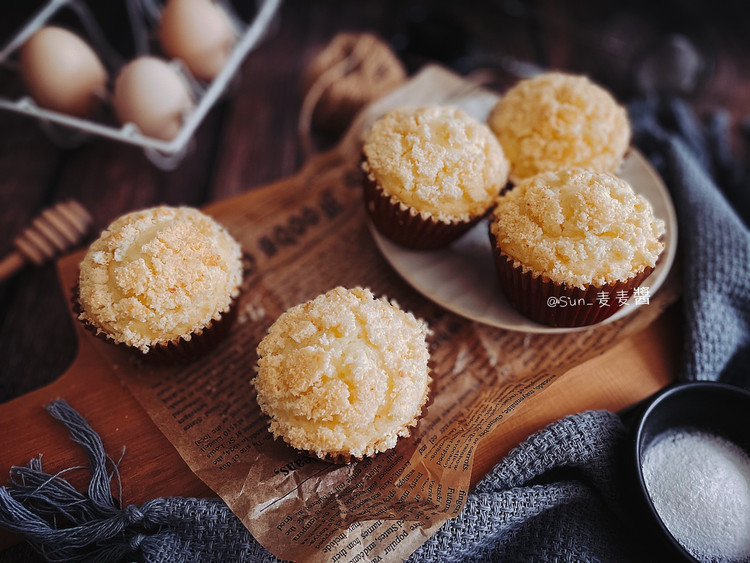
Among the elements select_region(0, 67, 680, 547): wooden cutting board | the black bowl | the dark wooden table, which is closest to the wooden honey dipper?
the dark wooden table

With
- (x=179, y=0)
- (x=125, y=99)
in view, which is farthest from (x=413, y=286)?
(x=179, y=0)

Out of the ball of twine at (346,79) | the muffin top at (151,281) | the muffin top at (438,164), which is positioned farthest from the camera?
the ball of twine at (346,79)

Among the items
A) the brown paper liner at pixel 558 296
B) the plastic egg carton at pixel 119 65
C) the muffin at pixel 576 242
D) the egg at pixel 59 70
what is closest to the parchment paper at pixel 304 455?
the brown paper liner at pixel 558 296

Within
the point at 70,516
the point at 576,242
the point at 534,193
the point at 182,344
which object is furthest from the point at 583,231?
the point at 70,516

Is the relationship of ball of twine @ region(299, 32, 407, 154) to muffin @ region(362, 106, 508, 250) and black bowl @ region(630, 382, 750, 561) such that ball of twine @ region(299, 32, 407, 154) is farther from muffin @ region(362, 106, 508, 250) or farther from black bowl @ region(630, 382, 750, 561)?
black bowl @ region(630, 382, 750, 561)

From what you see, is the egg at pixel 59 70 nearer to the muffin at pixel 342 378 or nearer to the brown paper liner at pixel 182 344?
→ the brown paper liner at pixel 182 344

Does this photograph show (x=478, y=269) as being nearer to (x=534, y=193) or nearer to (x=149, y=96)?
(x=534, y=193)
